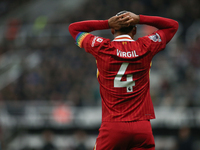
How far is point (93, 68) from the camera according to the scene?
11.9 metres

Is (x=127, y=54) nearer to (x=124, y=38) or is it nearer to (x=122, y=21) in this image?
(x=124, y=38)

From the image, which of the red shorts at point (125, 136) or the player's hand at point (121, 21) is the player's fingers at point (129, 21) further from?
the red shorts at point (125, 136)

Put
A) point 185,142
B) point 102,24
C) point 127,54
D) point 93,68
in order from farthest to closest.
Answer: point 93,68, point 185,142, point 102,24, point 127,54

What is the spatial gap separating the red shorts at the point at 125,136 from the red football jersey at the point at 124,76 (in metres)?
0.07

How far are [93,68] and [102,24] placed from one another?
8.79 metres

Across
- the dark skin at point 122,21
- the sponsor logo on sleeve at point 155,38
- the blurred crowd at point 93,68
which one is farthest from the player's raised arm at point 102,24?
the blurred crowd at point 93,68

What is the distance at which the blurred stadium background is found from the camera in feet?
32.3

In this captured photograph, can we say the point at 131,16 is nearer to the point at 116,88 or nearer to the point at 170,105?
the point at 116,88

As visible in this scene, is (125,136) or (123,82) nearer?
(125,136)

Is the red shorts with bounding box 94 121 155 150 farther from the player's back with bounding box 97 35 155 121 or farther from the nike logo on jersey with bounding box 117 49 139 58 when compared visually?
the nike logo on jersey with bounding box 117 49 139 58

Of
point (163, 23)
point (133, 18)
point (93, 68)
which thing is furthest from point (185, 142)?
point (133, 18)

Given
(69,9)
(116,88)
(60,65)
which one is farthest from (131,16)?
(69,9)

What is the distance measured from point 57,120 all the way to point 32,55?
138 inches

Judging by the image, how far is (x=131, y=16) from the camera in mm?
3004
